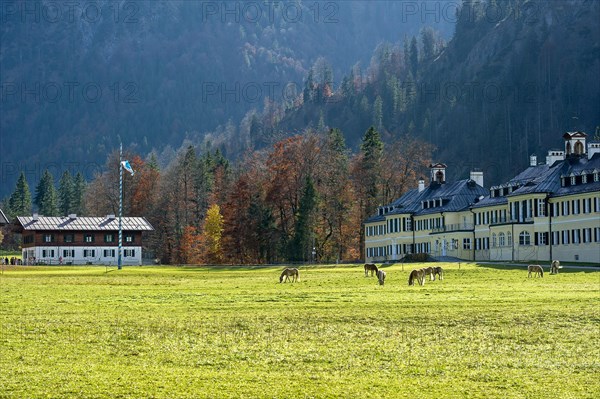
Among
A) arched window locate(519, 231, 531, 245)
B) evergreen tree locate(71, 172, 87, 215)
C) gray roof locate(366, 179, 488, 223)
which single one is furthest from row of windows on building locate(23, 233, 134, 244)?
arched window locate(519, 231, 531, 245)

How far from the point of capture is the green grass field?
20.7 meters

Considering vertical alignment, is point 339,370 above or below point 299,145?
below

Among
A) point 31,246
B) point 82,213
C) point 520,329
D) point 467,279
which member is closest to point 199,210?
point 31,246

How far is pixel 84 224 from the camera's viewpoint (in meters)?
137

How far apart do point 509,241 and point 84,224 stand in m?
63.3

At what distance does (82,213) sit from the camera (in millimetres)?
191125

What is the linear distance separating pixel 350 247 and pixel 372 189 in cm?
989

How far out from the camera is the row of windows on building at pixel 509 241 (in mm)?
85562

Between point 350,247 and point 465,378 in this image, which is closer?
point 465,378

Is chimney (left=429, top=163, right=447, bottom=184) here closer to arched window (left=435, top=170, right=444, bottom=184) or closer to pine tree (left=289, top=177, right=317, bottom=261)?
arched window (left=435, top=170, right=444, bottom=184)

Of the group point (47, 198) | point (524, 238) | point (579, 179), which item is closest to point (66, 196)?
point (47, 198)

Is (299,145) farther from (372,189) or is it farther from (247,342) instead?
(247,342)

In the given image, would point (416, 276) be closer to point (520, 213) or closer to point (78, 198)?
point (520, 213)

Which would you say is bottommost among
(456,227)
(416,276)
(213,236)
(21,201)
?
(416,276)
